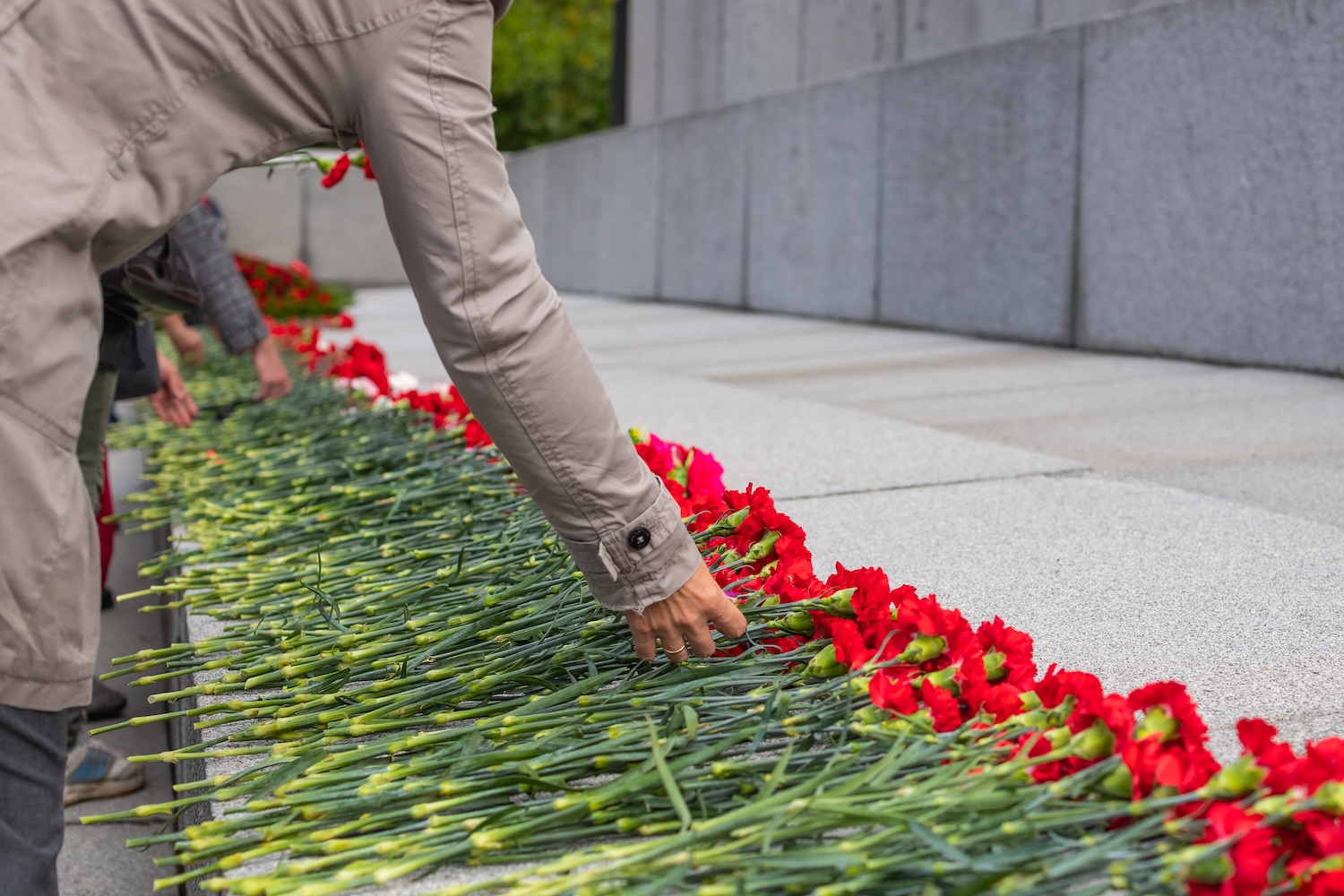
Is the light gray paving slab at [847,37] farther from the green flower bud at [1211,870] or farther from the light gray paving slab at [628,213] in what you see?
the green flower bud at [1211,870]

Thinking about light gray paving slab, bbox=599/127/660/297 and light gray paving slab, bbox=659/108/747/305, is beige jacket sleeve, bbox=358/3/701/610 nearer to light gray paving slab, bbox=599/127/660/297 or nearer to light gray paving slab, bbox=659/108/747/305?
light gray paving slab, bbox=659/108/747/305

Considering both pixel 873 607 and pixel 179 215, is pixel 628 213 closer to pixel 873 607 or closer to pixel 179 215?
pixel 873 607

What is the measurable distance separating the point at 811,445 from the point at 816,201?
15.9 ft

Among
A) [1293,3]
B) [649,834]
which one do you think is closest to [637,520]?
[649,834]

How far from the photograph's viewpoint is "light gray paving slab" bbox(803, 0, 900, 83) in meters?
8.25

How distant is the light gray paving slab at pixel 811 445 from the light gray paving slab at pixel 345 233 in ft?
37.3

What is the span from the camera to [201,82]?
1331 mm

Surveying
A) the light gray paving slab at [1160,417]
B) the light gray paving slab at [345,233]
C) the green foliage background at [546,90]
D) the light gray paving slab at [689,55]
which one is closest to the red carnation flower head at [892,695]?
the light gray paving slab at [1160,417]

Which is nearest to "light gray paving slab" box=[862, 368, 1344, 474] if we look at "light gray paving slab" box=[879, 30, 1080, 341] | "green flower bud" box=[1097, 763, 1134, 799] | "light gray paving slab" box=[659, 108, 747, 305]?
"light gray paving slab" box=[879, 30, 1080, 341]

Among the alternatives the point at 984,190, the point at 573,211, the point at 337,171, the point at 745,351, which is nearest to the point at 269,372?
the point at 337,171

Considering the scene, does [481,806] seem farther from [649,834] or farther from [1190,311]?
[1190,311]

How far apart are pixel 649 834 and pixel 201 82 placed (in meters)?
0.90

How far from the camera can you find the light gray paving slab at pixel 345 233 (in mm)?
15578

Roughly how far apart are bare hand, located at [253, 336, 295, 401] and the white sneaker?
188 cm
